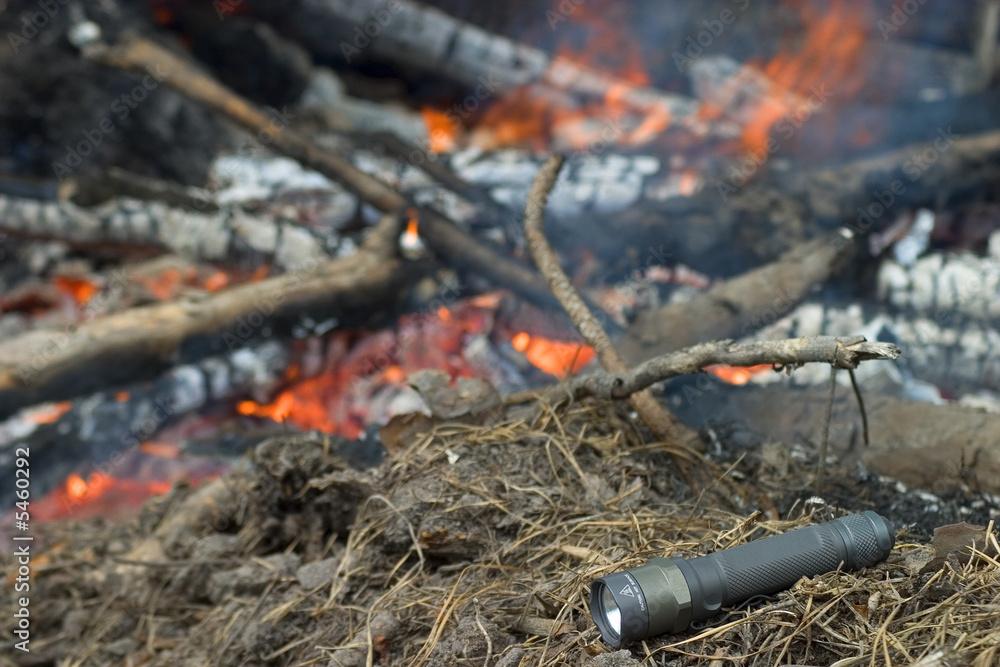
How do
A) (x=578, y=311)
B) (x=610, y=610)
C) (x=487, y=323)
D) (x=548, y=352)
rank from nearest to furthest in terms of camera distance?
1. (x=610, y=610)
2. (x=578, y=311)
3. (x=548, y=352)
4. (x=487, y=323)

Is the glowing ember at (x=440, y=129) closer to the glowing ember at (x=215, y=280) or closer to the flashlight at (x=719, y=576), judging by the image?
the glowing ember at (x=215, y=280)

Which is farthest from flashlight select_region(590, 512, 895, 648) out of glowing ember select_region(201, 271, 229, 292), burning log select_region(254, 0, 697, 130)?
burning log select_region(254, 0, 697, 130)

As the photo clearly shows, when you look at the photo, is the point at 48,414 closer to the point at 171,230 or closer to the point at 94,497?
the point at 94,497

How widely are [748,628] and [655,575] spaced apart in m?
0.26

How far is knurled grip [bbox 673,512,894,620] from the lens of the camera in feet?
6.55

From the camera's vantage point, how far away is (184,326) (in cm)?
449

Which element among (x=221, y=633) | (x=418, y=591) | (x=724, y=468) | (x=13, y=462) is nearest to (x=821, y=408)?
(x=724, y=468)

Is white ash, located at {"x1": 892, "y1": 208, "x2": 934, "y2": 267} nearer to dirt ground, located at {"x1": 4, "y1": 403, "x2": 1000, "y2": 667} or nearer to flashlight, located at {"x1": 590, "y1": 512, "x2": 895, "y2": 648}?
dirt ground, located at {"x1": 4, "y1": 403, "x2": 1000, "y2": 667}

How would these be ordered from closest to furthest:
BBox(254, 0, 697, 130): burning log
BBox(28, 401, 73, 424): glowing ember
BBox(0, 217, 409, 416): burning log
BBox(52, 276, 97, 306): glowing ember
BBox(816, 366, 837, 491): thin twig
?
BBox(816, 366, 837, 491): thin twig
BBox(0, 217, 409, 416): burning log
BBox(28, 401, 73, 424): glowing ember
BBox(52, 276, 97, 306): glowing ember
BBox(254, 0, 697, 130): burning log

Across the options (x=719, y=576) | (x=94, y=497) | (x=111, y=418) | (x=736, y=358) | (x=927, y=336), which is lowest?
(x=94, y=497)

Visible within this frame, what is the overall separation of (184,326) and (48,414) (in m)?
1.13

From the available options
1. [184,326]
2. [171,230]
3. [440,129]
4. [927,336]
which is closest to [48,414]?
[184,326]

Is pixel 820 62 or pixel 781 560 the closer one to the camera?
pixel 781 560

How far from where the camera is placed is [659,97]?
7512 millimetres
